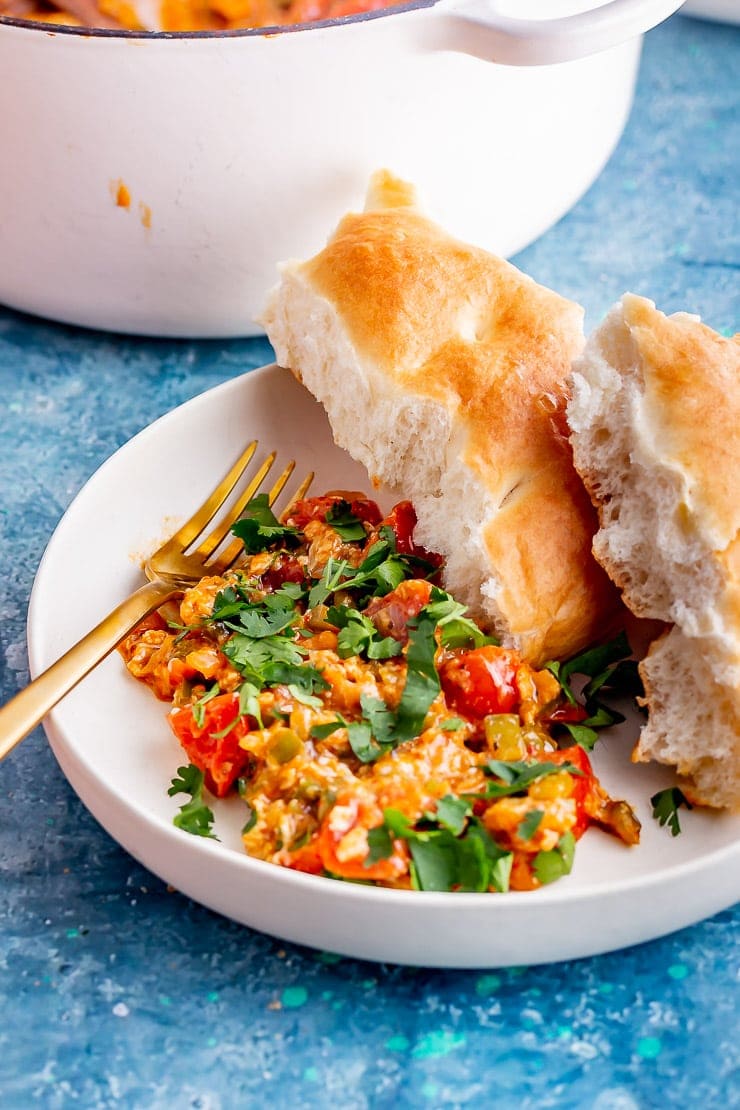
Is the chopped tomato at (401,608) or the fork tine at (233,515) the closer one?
the chopped tomato at (401,608)

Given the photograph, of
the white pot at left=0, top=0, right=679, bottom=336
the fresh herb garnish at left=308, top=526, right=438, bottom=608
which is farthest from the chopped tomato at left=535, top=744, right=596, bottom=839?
the white pot at left=0, top=0, right=679, bottom=336

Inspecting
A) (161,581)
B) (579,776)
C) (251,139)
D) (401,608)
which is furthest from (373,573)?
(251,139)

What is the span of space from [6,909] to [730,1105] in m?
1.03

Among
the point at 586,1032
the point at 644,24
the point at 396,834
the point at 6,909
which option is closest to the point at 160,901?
the point at 6,909

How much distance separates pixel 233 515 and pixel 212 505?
0.15 ft

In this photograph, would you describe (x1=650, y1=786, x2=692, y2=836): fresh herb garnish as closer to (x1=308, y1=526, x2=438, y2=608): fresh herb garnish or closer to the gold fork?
(x1=308, y1=526, x2=438, y2=608): fresh herb garnish

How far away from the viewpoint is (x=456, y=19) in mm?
2498

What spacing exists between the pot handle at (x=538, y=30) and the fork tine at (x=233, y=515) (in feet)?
2.97

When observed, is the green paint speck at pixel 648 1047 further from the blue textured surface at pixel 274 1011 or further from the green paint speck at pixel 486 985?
the green paint speck at pixel 486 985

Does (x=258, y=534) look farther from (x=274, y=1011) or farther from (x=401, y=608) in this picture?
(x=274, y=1011)

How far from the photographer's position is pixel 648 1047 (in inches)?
66.2

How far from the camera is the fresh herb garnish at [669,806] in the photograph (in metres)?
1.86

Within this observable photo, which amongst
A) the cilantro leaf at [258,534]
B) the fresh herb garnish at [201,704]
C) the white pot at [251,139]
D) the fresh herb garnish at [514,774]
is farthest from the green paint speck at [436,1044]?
the white pot at [251,139]

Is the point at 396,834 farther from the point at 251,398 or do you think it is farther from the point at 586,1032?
the point at 251,398
